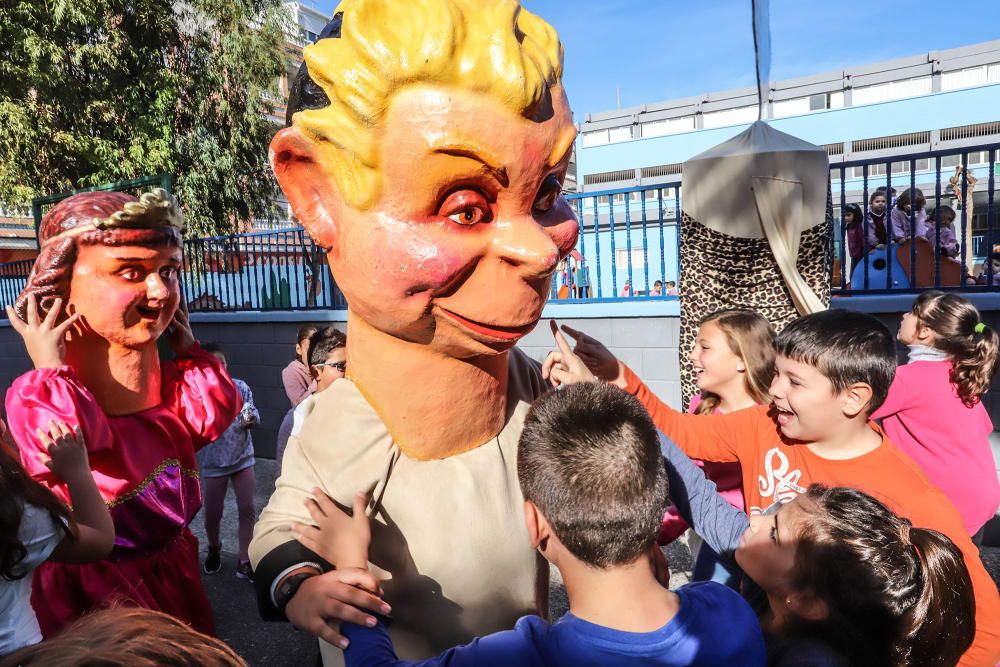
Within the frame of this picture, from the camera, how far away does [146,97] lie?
9.67 metres

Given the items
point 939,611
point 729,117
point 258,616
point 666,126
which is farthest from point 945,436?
point 666,126

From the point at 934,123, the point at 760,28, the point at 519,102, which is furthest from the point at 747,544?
the point at 934,123

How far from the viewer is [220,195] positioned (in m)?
10.3

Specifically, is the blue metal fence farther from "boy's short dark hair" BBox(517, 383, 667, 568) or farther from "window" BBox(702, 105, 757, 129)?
"window" BBox(702, 105, 757, 129)

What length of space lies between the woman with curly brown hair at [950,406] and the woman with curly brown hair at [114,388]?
2736 mm

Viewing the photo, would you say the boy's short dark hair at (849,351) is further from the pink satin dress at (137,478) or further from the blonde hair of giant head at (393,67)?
the pink satin dress at (137,478)

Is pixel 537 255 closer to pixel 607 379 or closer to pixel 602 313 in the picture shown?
pixel 607 379

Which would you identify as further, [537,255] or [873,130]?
[873,130]

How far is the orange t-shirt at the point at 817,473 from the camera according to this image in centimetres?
146

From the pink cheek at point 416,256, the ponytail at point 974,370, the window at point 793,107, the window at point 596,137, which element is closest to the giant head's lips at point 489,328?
the pink cheek at point 416,256

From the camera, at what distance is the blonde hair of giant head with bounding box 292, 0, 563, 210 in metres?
1.16

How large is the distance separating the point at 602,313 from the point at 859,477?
3371mm

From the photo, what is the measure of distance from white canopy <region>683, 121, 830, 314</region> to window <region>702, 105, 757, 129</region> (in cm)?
2761

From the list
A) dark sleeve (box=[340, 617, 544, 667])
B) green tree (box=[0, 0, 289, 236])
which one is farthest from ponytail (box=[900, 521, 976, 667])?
green tree (box=[0, 0, 289, 236])
